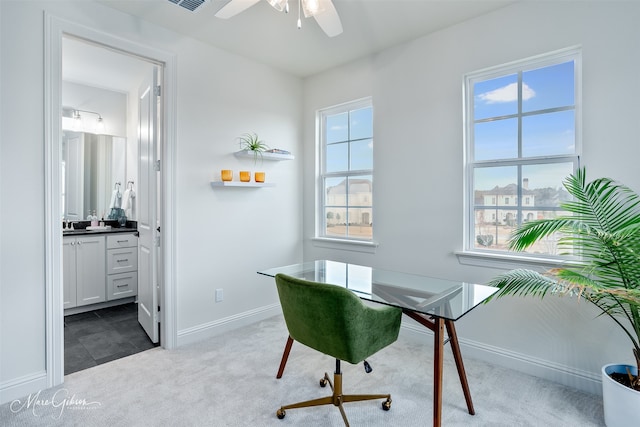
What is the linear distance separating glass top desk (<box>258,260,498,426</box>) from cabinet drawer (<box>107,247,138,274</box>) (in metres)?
2.53

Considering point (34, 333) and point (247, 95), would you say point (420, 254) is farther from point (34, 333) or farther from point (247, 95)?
point (34, 333)

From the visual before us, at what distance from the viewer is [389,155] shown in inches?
123

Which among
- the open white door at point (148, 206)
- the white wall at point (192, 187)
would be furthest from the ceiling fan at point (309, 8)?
the open white door at point (148, 206)

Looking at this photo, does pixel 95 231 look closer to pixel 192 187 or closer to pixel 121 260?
pixel 121 260

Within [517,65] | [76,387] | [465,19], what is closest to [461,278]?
[517,65]

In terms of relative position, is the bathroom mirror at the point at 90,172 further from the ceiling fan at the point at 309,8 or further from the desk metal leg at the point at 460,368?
the desk metal leg at the point at 460,368

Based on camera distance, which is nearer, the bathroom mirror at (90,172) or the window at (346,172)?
the window at (346,172)

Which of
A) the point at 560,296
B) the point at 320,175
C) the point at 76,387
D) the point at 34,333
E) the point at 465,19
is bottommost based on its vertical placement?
the point at 76,387

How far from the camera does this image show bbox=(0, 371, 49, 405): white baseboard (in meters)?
2.05

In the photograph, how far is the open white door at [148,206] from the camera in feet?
9.38

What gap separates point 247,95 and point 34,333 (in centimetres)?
253

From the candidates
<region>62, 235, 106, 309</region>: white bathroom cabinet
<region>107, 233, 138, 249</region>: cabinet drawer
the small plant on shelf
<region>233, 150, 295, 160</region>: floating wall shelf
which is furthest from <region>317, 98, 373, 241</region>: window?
<region>62, 235, 106, 309</region>: white bathroom cabinet

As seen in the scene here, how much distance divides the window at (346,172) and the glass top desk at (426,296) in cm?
102

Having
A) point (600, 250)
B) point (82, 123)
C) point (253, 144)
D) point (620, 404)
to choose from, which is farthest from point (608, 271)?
point (82, 123)
